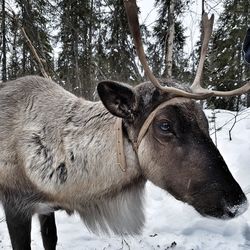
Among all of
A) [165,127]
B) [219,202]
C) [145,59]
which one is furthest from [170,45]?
[219,202]

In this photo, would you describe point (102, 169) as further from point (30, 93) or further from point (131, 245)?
point (131, 245)

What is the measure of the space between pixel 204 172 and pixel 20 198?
154 cm

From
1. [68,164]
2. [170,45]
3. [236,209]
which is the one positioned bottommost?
[236,209]

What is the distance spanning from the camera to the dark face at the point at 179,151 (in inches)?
88.6

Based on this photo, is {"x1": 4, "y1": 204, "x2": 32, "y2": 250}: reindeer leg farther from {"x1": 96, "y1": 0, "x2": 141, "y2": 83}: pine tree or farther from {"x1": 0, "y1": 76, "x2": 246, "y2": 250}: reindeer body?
{"x1": 96, "y1": 0, "x2": 141, "y2": 83}: pine tree

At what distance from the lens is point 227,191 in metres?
2.21

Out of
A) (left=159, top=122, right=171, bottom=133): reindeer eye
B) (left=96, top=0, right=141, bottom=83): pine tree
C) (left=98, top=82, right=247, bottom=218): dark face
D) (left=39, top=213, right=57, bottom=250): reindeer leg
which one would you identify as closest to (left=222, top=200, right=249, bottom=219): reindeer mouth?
(left=98, top=82, right=247, bottom=218): dark face

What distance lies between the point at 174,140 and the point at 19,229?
161 centimetres

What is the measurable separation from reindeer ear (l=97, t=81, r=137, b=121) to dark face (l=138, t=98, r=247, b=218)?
0.61 feet

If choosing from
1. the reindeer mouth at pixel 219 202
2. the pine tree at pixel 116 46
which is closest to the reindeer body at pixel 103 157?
the reindeer mouth at pixel 219 202

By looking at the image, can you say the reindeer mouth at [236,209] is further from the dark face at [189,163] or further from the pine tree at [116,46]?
the pine tree at [116,46]

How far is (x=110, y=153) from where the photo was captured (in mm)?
2658

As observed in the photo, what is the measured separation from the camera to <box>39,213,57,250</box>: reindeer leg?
3675mm

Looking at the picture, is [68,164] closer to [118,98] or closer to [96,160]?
[96,160]
